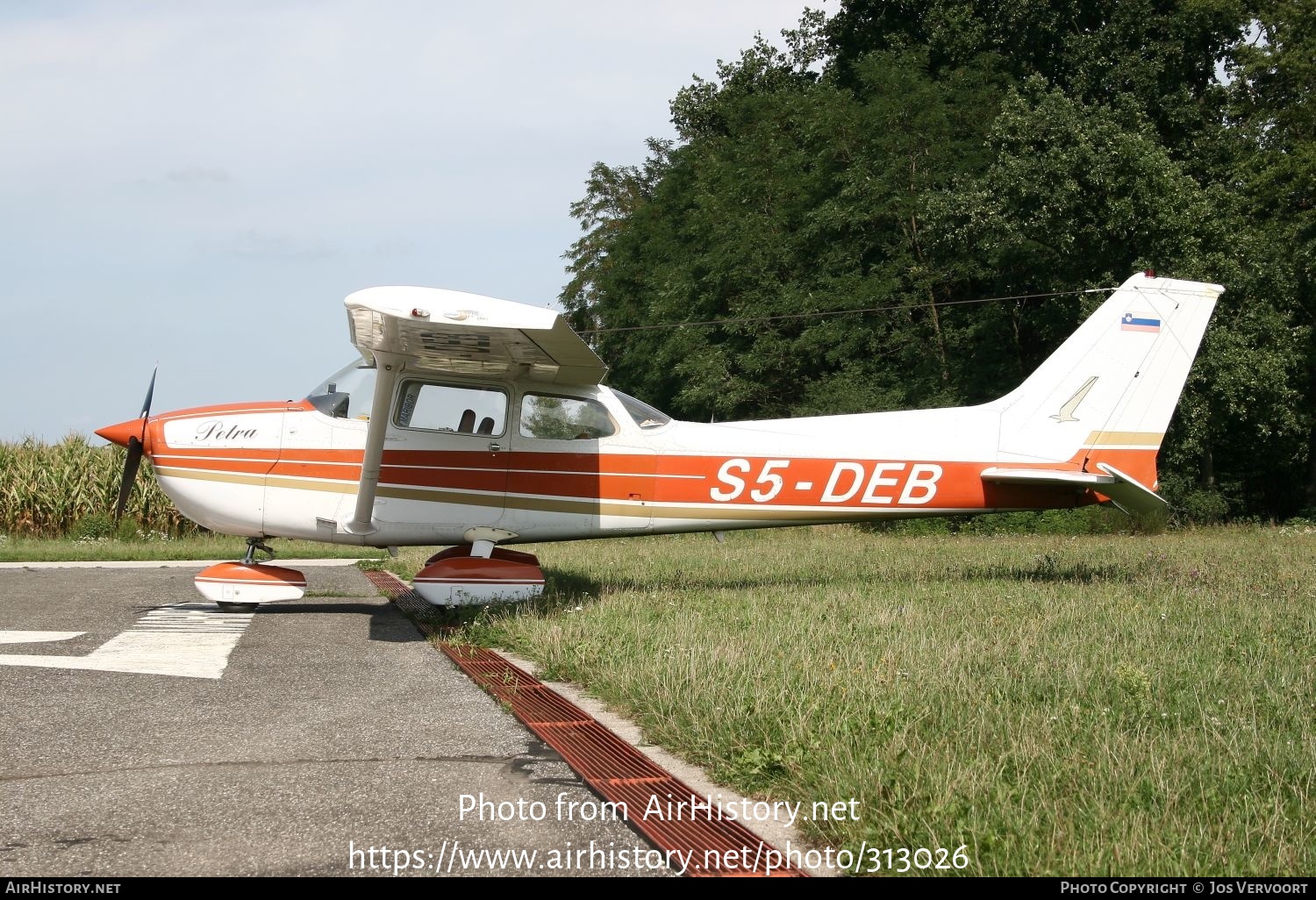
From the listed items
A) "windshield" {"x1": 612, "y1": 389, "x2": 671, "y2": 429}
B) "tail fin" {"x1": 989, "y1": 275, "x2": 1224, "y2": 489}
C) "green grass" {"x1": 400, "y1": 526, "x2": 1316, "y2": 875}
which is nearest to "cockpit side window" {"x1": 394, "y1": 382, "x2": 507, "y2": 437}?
"windshield" {"x1": 612, "y1": 389, "x2": 671, "y2": 429}

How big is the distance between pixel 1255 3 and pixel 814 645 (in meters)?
30.3

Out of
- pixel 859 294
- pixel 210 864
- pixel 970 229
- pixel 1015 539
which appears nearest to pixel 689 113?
pixel 859 294

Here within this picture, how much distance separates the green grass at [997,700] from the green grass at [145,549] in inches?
370

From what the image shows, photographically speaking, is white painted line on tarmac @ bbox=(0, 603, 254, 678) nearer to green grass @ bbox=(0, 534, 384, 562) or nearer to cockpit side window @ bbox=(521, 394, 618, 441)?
cockpit side window @ bbox=(521, 394, 618, 441)

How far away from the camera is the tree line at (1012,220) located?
23172 mm

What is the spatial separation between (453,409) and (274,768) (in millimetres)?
5801

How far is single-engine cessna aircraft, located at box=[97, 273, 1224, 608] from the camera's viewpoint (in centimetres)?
1015

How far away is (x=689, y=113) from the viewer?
47812mm

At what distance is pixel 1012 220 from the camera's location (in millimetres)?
23953

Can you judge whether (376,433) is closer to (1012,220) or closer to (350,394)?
Answer: (350,394)

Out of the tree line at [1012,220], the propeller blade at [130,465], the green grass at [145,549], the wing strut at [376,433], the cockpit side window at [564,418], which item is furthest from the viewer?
the tree line at [1012,220]

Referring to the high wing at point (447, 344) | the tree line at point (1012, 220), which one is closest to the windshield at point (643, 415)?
the high wing at point (447, 344)

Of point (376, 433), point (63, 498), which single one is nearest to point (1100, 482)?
point (376, 433)

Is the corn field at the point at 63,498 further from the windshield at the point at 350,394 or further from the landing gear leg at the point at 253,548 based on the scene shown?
the windshield at the point at 350,394
